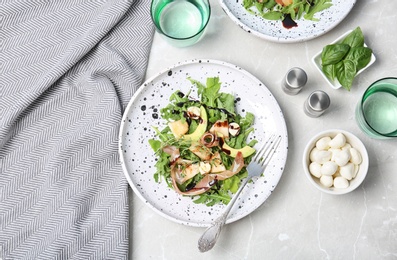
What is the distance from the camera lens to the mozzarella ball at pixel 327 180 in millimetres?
1271

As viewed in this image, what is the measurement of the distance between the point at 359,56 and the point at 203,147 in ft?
1.49

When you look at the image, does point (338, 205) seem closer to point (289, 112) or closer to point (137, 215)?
point (289, 112)

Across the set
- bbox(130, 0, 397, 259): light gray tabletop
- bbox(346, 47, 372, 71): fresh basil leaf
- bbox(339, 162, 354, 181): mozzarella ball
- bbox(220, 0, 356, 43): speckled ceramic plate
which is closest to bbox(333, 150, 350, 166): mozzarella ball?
bbox(339, 162, 354, 181): mozzarella ball

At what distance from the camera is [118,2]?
1371 millimetres

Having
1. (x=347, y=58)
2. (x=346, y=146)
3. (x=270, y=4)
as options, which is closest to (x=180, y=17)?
(x=270, y=4)

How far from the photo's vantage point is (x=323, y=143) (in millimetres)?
1279

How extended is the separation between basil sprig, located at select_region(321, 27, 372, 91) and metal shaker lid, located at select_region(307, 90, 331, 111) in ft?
0.17

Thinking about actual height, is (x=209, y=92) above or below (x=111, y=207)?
above

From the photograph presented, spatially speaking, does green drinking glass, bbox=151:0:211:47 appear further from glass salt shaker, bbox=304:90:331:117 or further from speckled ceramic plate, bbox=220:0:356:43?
glass salt shaker, bbox=304:90:331:117

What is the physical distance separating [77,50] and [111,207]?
42 cm

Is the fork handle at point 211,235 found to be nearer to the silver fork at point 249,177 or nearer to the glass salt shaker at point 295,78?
the silver fork at point 249,177

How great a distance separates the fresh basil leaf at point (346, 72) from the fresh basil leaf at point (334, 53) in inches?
0.7

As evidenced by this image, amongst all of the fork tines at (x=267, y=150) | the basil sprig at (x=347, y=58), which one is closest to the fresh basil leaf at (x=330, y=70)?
the basil sprig at (x=347, y=58)

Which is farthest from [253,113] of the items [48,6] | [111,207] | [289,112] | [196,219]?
[48,6]
